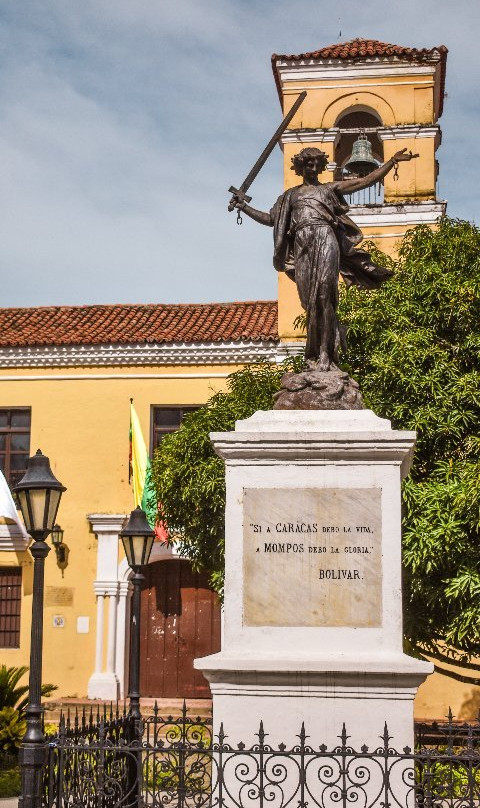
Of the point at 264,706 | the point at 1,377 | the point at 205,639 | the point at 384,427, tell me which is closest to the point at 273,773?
the point at 264,706

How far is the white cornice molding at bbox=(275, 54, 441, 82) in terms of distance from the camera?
2267 cm

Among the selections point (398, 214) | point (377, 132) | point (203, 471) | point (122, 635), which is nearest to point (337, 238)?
point (203, 471)

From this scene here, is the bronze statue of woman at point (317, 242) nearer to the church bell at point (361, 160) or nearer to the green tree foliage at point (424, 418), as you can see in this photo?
the green tree foliage at point (424, 418)

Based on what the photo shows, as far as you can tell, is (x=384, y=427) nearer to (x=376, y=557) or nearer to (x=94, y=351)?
(x=376, y=557)

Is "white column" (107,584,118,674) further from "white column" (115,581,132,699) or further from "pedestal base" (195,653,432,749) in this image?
"pedestal base" (195,653,432,749)

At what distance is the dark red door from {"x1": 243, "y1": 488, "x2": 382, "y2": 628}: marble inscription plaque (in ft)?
52.0

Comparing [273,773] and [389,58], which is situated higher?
[389,58]

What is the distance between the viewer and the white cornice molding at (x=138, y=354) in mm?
22969

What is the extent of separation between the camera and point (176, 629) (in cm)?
2294

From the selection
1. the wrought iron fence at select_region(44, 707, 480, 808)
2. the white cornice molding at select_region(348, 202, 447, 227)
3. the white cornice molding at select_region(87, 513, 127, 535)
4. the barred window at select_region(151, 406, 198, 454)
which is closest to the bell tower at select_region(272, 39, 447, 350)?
the white cornice molding at select_region(348, 202, 447, 227)

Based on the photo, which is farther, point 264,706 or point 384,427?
point 384,427

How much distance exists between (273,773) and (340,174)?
16567 mm

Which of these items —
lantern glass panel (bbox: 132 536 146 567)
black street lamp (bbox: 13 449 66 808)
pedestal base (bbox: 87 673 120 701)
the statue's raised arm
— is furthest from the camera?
pedestal base (bbox: 87 673 120 701)

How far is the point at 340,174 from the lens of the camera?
70.7ft
